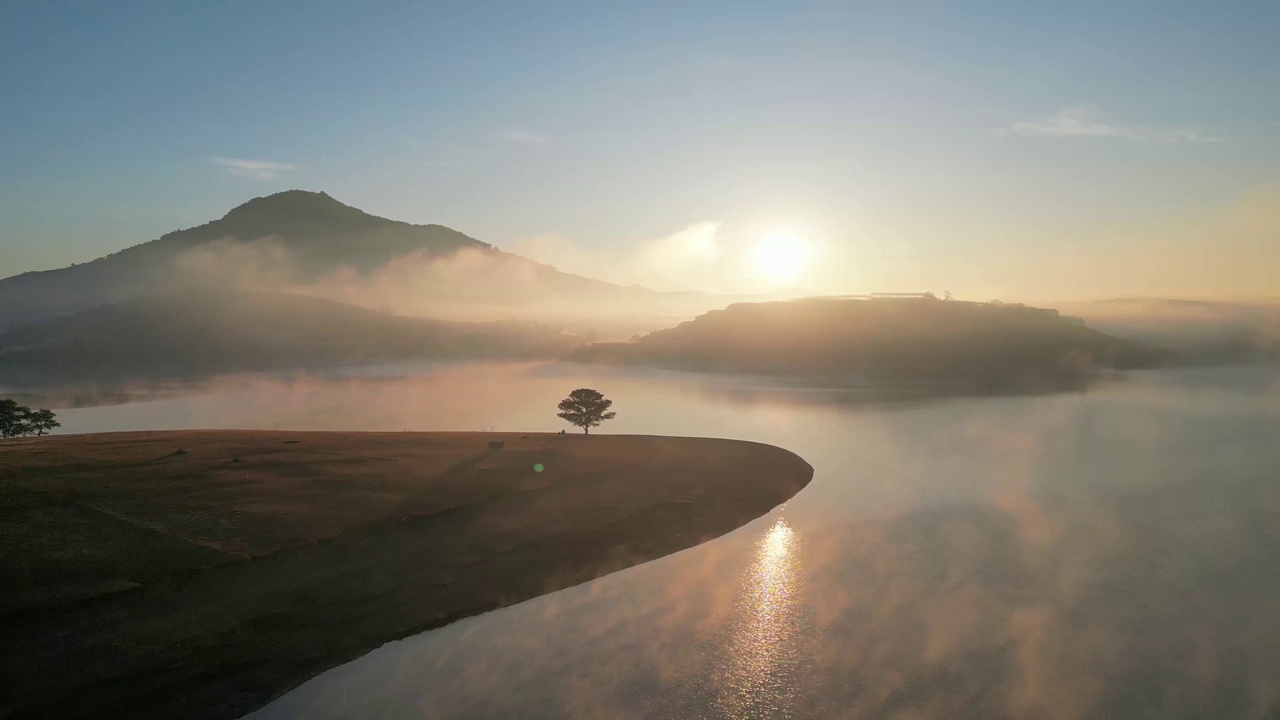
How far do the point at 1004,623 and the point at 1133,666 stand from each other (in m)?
4.77

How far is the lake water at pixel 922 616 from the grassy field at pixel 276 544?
2446mm

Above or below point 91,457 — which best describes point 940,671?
below

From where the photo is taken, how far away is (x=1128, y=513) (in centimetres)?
4844

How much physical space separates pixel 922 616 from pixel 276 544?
32547 millimetres

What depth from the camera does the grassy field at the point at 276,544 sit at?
25641mm

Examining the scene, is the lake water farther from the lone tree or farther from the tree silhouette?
the tree silhouette

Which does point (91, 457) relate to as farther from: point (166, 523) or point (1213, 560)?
point (1213, 560)

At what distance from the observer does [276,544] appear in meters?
36.5

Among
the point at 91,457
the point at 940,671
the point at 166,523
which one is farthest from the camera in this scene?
the point at 91,457

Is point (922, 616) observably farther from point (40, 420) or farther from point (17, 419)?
point (40, 420)

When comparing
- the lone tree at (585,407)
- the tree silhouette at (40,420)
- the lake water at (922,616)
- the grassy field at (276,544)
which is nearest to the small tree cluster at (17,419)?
the tree silhouette at (40,420)

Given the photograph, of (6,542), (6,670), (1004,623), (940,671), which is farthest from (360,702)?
(1004,623)

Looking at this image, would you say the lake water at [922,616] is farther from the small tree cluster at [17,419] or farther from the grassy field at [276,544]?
→ the small tree cluster at [17,419]

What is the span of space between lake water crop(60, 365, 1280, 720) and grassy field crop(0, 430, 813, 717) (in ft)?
8.02
